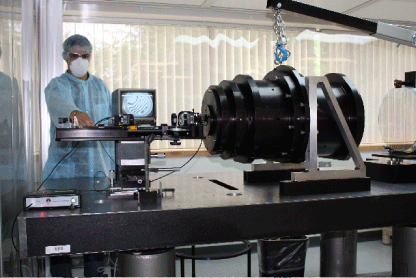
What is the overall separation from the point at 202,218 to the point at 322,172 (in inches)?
18.6

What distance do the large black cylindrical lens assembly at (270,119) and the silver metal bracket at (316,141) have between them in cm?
3

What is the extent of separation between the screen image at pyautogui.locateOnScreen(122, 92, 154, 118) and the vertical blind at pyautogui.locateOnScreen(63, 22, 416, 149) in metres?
1.60

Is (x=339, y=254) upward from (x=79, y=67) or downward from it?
downward

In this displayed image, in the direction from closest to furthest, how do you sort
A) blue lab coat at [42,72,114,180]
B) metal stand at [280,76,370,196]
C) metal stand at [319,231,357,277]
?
metal stand at [280,76,370,196] < metal stand at [319,231,357,277] < blue lab coat at [42,72,114,180]

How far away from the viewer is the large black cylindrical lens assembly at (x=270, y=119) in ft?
4.22

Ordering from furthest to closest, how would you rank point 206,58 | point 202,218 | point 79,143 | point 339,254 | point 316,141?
point 206,58 < point 79,143 < point 339,254 < point 316,141 < point 202,218

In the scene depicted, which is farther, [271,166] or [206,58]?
[206,58]

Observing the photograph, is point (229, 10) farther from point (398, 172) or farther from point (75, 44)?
point (398, 172)

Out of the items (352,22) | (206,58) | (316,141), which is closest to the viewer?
(316,141)

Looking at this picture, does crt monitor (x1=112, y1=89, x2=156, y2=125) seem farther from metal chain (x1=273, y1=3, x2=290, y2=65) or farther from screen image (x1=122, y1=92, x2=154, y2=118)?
metal chain (x1=273, y1=3, x2=290, y2=65)

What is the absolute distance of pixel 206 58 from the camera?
342cm

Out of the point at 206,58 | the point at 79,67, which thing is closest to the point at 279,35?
the point at 79,67

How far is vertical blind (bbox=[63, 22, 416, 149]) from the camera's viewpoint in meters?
3.19

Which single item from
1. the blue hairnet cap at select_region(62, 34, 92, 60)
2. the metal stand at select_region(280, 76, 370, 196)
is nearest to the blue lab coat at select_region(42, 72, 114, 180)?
the blue hairnet cap at select_region(62, 34, 92, 60)
